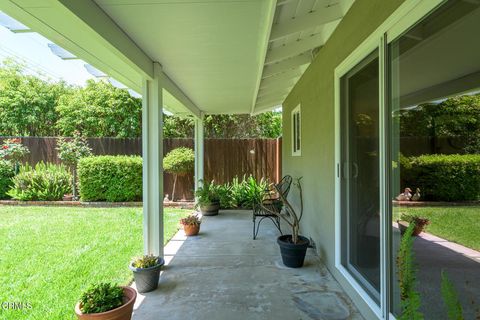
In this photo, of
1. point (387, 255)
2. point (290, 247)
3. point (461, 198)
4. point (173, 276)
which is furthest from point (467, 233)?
point (173, 276)

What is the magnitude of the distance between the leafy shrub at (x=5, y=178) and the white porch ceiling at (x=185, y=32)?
18.5ft

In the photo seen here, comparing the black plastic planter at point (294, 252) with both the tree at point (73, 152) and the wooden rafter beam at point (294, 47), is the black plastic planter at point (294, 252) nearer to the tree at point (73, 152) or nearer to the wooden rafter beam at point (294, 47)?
the wooden rafter beam at point (294, 47)

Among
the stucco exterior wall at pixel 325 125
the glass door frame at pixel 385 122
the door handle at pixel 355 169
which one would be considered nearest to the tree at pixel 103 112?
the stucco exterior wall at pixel 325 125

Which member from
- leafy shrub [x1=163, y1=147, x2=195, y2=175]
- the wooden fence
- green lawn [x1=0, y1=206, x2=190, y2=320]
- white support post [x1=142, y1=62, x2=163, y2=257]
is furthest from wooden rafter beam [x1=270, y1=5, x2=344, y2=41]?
the wooden fence

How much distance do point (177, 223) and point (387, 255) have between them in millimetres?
4071

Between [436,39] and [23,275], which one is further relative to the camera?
[23,275]

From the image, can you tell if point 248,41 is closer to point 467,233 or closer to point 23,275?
point 467,233

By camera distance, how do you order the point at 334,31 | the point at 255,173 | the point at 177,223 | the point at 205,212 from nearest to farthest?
the point at 334,31, the point at 177,223, the point at 205,212, the point at 255,173

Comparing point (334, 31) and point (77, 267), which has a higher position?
point (334, 31)

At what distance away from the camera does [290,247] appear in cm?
308

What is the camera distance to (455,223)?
139cm

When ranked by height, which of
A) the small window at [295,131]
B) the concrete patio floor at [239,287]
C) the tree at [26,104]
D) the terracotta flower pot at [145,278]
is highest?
the tree at [26,104]

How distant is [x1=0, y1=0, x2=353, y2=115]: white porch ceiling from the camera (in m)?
1.83

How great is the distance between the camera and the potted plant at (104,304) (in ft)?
6.07
